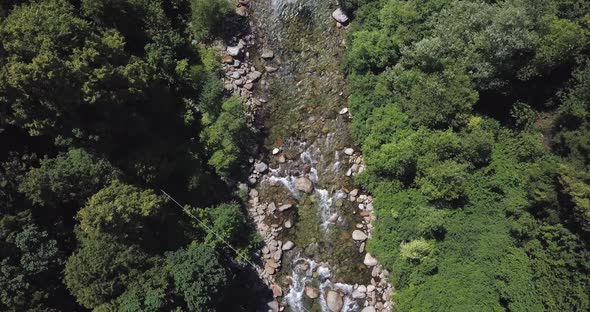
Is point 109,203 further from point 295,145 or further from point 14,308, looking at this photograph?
point 295,145

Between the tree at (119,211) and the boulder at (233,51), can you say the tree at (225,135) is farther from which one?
the tree at (119,211)

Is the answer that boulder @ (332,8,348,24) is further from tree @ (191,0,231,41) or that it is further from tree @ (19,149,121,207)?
tree @ (19,149,121,207)


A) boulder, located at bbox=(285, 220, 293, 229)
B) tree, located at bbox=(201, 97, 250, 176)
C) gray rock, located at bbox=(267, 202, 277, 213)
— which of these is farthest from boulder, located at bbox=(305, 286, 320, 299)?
tree, located at bbox=(201, 97, 250, 176)

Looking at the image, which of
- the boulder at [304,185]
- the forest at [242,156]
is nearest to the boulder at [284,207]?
the boulder at [304,185]

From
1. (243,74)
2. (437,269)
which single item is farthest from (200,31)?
(437,269)

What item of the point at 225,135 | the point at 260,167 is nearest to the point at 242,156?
the point at 260,167

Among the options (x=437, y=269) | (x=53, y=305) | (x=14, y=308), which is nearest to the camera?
(x=14, y=308)
